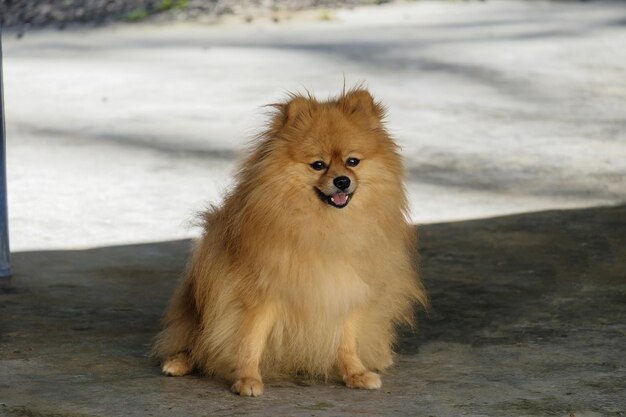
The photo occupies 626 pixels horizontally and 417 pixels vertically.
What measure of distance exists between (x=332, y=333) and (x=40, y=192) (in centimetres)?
441

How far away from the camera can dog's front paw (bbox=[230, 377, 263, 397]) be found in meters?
5.16

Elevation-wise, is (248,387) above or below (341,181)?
below

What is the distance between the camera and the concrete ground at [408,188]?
5.32 m

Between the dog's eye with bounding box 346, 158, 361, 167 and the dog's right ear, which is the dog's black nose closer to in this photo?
the dog's eye with bounding box 346, 158, 361, 167

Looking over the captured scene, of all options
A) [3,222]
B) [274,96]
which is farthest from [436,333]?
[274,96]

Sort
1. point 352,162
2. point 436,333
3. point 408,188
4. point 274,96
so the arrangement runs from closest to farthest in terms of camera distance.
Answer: point 352,162 → point 436,333 → point 408,188 → point 274,96

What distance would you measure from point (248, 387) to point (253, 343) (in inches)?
7.3

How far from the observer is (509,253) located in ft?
25.3

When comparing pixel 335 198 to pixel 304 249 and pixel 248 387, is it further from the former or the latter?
pixel 248 387

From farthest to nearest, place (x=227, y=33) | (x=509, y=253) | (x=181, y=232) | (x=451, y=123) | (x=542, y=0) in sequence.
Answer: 1. (x=542, y=0)
2. (x=227, y=33)
3. (x=451, y=123)
4. (x=181, y=232)
5. (x=509, y=253)

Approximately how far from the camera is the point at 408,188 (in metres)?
9.44

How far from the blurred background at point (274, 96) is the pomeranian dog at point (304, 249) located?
4.14 ft

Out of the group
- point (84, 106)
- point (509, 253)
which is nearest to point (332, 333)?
point (509, 253)

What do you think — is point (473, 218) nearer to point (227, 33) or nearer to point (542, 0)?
point (227, 33)
